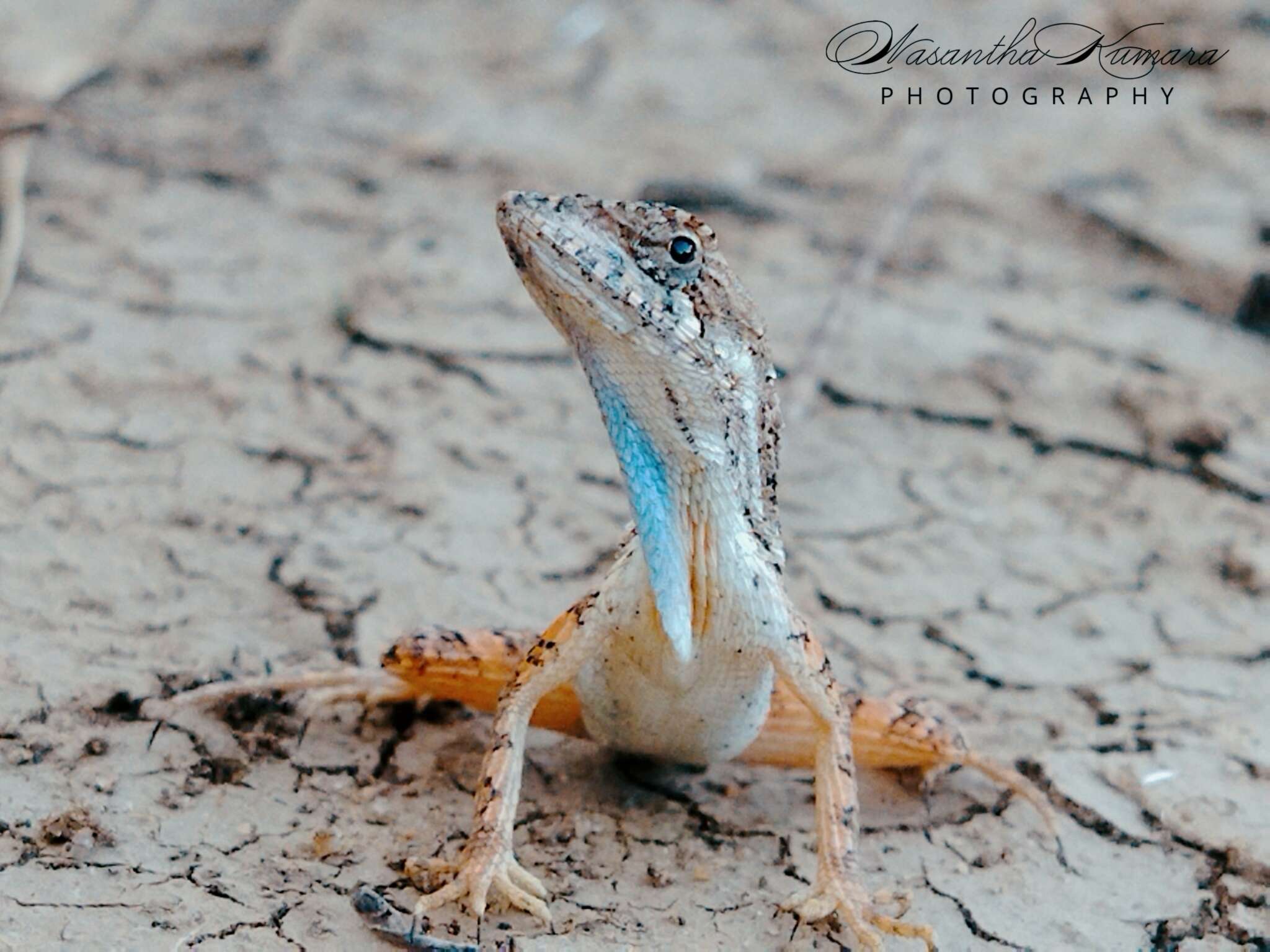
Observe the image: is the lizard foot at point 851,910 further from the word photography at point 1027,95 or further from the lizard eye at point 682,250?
the word photography at point 1027,95

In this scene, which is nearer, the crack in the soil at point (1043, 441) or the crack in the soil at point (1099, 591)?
the crack in the soil at point (1099, 591)

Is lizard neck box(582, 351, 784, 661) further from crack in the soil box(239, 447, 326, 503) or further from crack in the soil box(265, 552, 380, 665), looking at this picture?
crack in the soil box(239, 447, 326, 503)

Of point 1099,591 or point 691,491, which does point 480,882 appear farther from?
point 1099,591

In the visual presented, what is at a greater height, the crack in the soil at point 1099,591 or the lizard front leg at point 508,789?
the crack in the soil at point 1099,591

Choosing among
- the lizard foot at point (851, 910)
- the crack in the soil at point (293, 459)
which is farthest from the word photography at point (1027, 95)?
the lizard foot at point (851, 910)

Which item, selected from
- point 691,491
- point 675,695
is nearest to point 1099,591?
point 675,695
